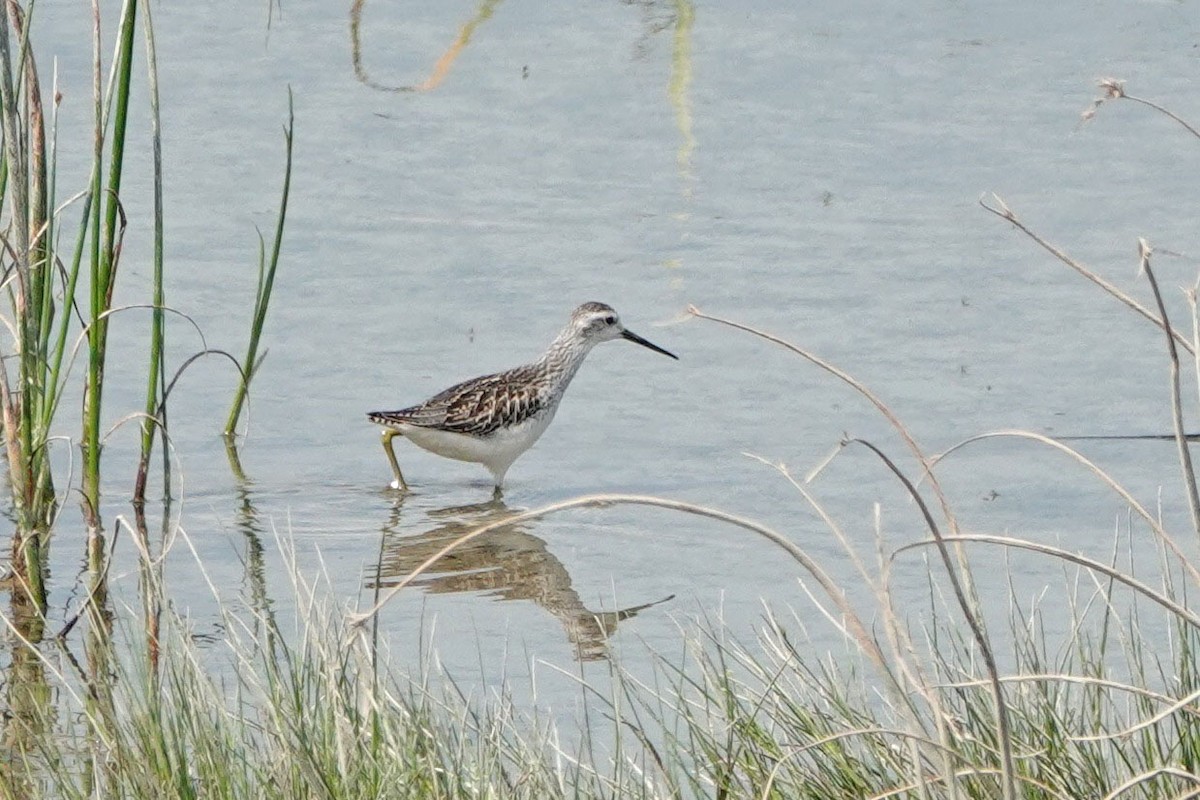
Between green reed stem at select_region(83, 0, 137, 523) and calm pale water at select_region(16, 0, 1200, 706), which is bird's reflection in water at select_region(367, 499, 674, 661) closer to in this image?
calm pale water at select_region(16, 0, 1200, 706)

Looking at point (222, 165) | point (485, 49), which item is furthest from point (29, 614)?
point (485, 49)

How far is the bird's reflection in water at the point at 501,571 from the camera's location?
6469mm

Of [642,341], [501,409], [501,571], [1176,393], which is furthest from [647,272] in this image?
[1176,393]

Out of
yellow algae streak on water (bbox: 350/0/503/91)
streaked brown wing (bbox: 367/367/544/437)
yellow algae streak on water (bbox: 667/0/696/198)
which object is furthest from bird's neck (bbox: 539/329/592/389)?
yellow algae streak on water (bbox: 350/0/503/91)

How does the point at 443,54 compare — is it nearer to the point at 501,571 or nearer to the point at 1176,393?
the point at 501,571

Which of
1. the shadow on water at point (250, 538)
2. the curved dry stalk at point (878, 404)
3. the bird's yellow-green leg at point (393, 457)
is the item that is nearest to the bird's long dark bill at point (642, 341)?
the bird's yellow-green leg at point (393, 457)

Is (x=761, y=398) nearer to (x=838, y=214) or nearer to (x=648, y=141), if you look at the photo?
(x=838, y=214)

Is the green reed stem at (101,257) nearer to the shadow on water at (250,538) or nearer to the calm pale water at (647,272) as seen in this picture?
the shadow on water at (250,538)

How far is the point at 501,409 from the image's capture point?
8.18 metres

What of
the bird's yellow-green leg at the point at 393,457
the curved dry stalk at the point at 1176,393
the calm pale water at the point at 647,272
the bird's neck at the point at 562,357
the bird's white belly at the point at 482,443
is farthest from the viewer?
the bird's neck at the point at 562,357

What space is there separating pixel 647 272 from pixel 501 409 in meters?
2.06

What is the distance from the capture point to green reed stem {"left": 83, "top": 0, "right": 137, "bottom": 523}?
5355 millimetres

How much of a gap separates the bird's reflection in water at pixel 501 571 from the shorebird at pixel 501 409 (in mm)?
455

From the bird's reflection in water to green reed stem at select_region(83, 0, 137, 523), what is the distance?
104 centimetres
